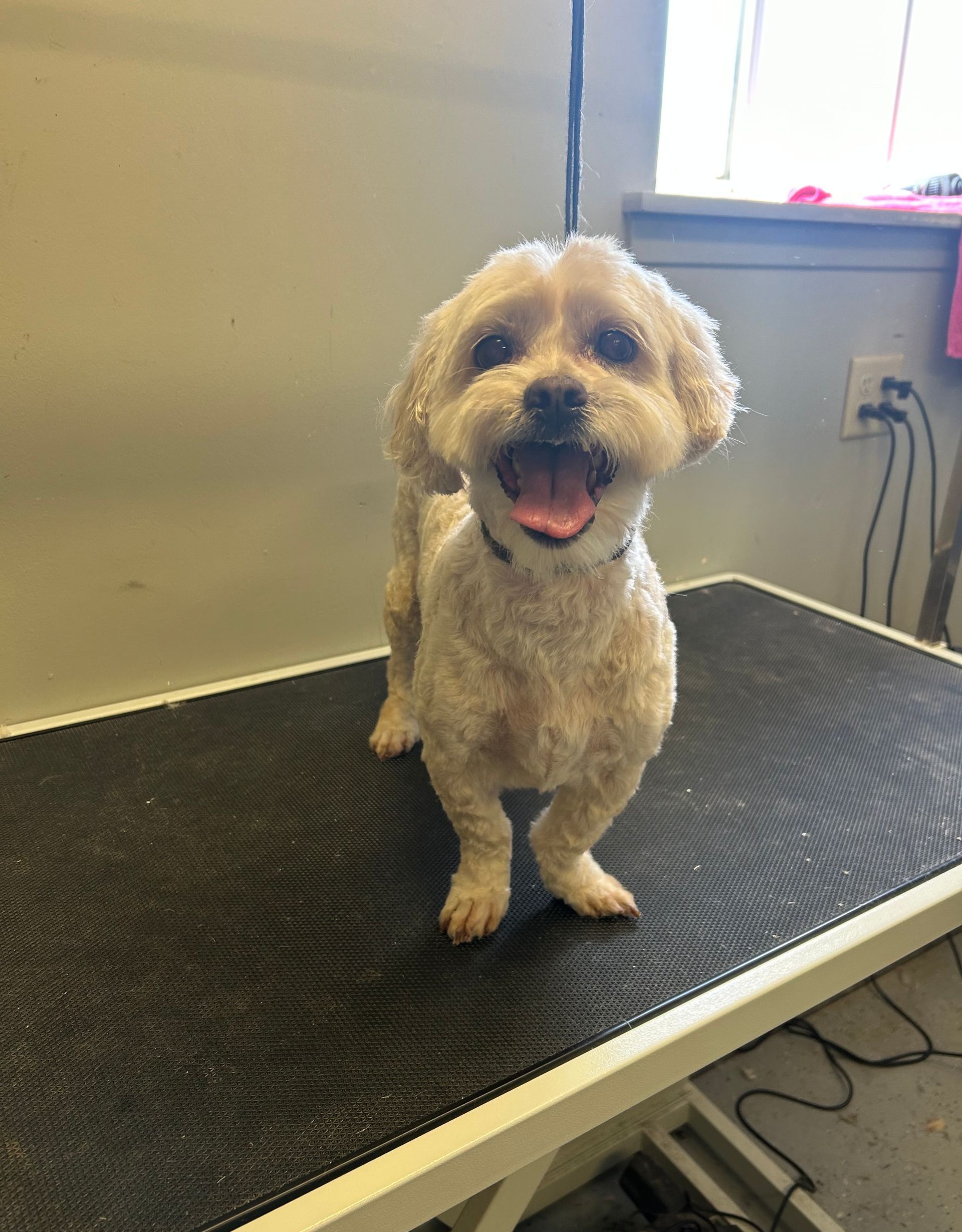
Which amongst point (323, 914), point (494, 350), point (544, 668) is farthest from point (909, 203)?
point (323, 914)

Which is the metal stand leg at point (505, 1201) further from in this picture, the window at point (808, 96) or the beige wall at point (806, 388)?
the window at point (808, 96)

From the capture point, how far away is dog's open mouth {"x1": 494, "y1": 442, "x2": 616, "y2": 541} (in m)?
0.65

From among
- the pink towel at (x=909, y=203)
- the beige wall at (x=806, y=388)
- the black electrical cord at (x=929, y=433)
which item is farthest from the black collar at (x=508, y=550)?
the black electrical cord at (x=929, y=433)

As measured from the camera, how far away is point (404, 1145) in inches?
24.4

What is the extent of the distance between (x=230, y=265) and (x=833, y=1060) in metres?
1.61

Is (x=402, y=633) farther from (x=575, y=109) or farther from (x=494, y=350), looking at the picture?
(x=575, y=109)

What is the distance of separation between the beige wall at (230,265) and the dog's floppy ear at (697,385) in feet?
2.26

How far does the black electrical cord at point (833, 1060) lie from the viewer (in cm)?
125

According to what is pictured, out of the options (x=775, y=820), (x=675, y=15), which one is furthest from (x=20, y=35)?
(x=775, y=820)

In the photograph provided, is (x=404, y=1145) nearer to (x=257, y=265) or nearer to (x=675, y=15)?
(x=257, y=265)

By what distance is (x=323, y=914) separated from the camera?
870mm

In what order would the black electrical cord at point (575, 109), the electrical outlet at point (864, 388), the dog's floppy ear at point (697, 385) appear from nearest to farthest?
the dog's floppy ear at point (697, 385) < the black electrical cord at point (575, 109) < the electrical outlet at point (864, 388)

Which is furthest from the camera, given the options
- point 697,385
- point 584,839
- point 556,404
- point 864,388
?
point 864,388

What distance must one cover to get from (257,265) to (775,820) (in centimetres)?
106
